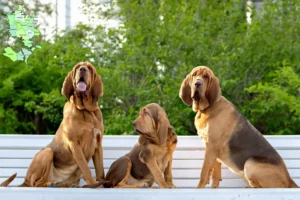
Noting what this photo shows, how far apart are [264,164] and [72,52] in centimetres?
377

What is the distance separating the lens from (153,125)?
14.3ft

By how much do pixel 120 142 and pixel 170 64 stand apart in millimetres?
2317

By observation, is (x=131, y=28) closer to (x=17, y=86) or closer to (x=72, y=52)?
(x=72, y=52)

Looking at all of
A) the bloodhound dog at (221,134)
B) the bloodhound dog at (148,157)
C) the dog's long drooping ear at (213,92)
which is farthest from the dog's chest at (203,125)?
the bloodhound dog at (148,157)

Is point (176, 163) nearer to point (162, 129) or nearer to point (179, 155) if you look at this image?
point (179, 155)

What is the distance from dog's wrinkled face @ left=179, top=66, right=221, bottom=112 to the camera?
14.5ft

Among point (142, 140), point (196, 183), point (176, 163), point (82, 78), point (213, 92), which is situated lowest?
point (196, 183)

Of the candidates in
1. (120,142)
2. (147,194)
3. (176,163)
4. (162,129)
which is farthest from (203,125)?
(147,194)

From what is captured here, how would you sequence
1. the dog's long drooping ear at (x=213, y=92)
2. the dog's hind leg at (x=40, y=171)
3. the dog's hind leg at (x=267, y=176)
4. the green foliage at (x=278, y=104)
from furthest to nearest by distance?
1. the green foliage at (x=278, y=104)
2. the dog's long drooping ear at (x=213, y=92)
3. the dog's hind leg at (x=40, y=171)
4. the dog's hind leg at (x=267, y=176)

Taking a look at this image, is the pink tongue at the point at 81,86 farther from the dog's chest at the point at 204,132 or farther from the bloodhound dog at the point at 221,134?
the dog's chest at the point at 204,132

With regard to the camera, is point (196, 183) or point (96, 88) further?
point (196, 183)

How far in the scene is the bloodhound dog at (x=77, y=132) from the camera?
4.33 m

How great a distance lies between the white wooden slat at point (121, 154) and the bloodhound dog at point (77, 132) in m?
0.46

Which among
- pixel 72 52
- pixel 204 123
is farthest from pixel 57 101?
pixel 204 123
